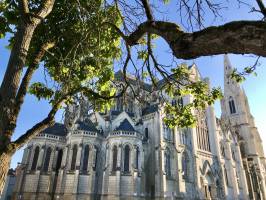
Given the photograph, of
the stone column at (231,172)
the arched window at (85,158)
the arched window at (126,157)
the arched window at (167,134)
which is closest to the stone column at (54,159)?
the arched window at (85,158)

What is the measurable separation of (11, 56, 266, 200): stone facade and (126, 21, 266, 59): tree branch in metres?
25.4

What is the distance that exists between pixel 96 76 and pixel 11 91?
497cm

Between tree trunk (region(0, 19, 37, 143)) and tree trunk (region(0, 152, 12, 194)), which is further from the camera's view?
tree trunk (region(0, 19, 37, 143))

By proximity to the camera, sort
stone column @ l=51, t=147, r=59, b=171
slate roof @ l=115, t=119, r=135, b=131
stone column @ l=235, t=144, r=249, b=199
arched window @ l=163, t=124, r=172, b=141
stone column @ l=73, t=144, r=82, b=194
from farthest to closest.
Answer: stone column @ l=235, t=144, r=249, b=199
arched window @ l=163, t=124, r=172, b=141
slate roof @ l=115, t=119, r=135, b=131
stone column @ l=51, t=147, r=59, b=171
stone column @ l=73, t=144, r=82, b=194

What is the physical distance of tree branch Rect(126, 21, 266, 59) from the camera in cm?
263

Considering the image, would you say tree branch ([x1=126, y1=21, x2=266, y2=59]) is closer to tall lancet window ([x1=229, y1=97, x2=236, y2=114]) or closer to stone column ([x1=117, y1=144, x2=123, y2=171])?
stone column ([x1=117, y1=144, x2=123, y2=171])

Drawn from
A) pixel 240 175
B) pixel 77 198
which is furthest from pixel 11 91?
pixel 240 175

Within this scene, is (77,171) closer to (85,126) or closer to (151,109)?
(85,126)

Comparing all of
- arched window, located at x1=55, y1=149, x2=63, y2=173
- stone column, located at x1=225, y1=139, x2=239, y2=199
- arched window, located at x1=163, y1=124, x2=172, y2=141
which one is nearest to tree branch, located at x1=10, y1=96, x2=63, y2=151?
arched window, located at x1=55, y1=149, x2=63, y2=173

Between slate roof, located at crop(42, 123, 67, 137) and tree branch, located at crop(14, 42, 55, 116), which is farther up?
slate roof, located at crop(42, 123, 67, 137)

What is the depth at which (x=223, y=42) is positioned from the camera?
9.62 feet

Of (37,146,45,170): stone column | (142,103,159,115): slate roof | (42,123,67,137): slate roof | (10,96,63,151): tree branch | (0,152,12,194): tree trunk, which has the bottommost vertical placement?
(0,152,12,194): tree trunk

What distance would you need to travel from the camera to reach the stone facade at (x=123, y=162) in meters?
31.0

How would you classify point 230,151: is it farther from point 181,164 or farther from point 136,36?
point 136,36
